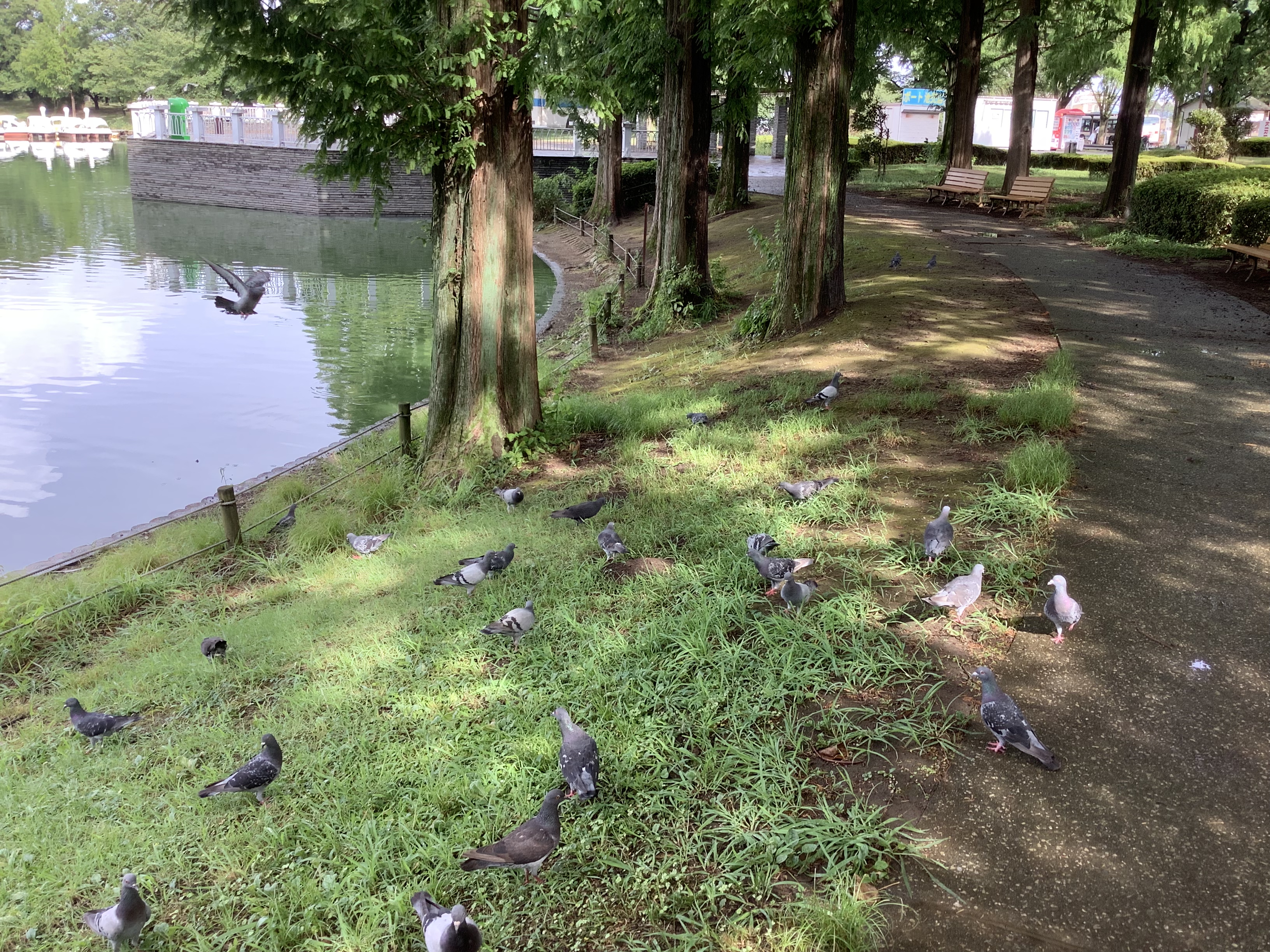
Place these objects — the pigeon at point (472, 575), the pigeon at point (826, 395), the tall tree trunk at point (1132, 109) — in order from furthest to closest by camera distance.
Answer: the tall tree trunk at point (1132, 109) < the pigeon at point (826, 395) < the pigeon at point (472, 575)

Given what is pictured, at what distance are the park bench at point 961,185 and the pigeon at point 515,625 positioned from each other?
20439 millimetres

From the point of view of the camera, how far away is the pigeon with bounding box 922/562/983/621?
4.66m

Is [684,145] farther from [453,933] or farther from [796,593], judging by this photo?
[453,933]

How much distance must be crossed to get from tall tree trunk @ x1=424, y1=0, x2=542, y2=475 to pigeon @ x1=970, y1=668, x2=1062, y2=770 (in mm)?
5617

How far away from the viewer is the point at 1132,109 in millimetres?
18141

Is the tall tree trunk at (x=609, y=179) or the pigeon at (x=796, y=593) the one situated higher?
the tall tree trunk at (x=609, y=179)

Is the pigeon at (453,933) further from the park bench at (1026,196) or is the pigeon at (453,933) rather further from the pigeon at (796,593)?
the park bench at (1026,196)

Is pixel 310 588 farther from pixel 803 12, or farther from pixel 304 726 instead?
pixel 803 12

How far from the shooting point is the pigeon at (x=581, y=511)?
6.73 m

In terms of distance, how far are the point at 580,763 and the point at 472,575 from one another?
2305 millimetres

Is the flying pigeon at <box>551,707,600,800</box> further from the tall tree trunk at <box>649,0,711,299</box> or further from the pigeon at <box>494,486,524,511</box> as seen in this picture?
the tall tree trunk at <box>649,0,711,299</box>

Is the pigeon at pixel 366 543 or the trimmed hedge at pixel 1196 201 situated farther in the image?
the trimmed hedge at pixel 1196 201

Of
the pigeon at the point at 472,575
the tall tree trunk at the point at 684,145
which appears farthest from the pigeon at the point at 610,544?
the tall tree trunk at the point at 684,145

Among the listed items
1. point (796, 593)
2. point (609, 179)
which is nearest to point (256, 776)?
point (796, 593)
